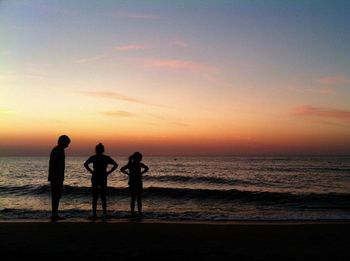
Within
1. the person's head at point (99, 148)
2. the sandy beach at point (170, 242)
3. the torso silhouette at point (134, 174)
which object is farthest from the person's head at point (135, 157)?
→ the sandy beach at point (170, 242)

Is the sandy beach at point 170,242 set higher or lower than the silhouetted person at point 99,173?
lower

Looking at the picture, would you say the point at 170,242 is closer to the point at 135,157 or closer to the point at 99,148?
the point at 99,148

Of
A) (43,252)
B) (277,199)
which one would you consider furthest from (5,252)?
(277,199)

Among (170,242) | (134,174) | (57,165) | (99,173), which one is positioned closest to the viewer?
(170,242)

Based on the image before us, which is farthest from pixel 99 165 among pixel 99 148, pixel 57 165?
pixel 57 165

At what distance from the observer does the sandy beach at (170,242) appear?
5.44m

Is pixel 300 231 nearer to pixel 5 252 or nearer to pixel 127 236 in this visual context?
pixel 127 236

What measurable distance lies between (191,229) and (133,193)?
2.66m

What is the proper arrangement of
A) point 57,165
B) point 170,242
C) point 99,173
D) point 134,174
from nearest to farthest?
point 170,242 → point 57,165 → point 99,173 → point 134,174

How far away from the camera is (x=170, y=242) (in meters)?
6.40

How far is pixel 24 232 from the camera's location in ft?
24.4

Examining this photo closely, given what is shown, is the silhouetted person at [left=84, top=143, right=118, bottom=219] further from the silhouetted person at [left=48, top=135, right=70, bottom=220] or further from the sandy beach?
the sandy beach

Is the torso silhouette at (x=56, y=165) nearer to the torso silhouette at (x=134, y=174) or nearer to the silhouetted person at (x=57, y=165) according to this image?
the silhouetted person at (x=57, y=165)

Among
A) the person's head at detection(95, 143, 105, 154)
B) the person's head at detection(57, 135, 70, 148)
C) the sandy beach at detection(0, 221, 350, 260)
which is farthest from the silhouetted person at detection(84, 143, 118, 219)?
the sandy beach at detection(0, 221, 350, 260)
